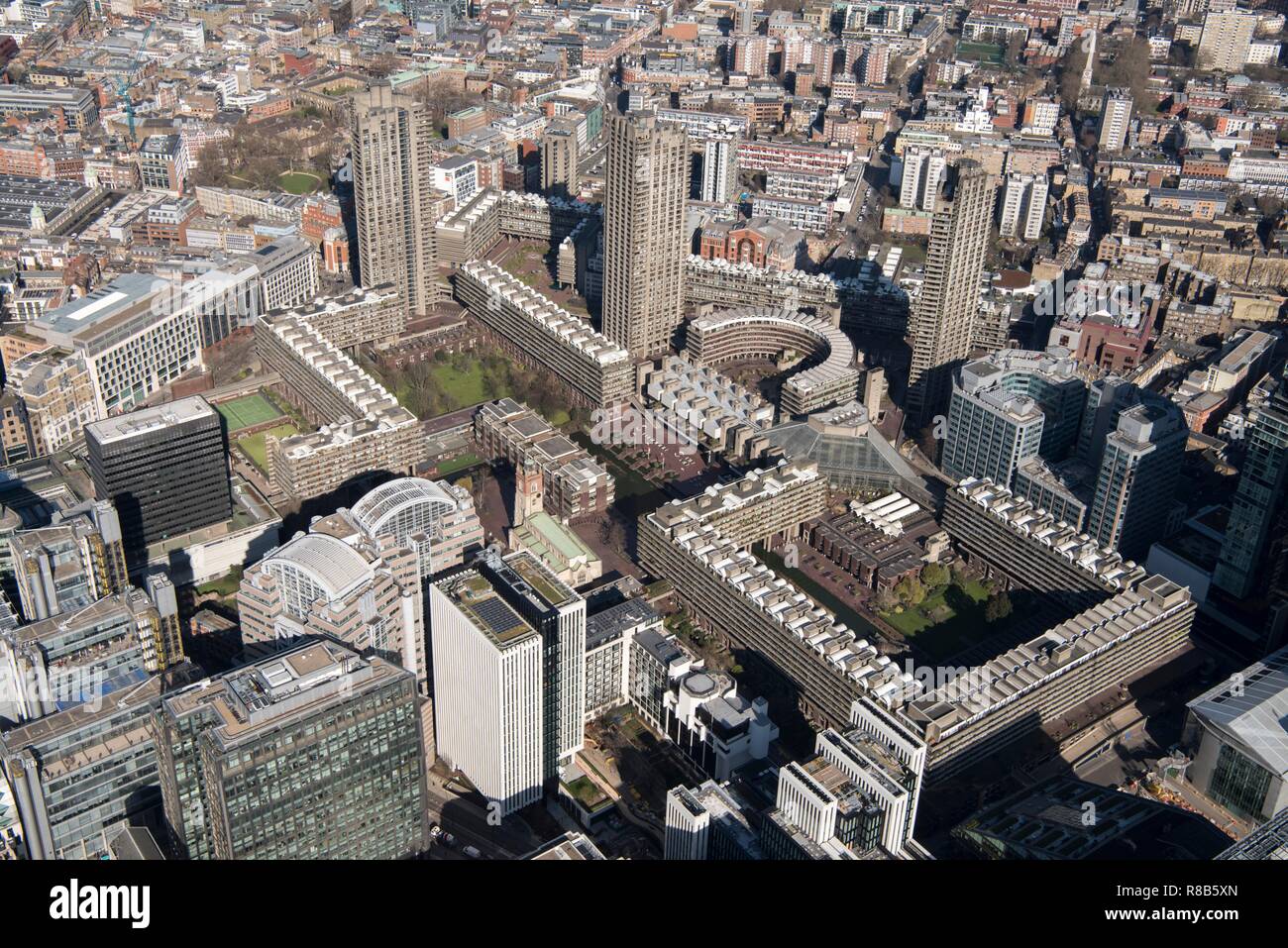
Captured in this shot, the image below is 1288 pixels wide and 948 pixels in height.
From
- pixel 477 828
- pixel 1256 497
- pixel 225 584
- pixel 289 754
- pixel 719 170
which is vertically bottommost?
pixel 477 828

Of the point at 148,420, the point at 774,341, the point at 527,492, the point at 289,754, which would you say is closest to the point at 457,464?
the point at 527,492

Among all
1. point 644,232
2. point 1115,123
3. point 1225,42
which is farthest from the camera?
point 1225,42

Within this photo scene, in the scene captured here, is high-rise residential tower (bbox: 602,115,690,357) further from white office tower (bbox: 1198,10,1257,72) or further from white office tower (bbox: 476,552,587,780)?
white office tower (bbox: 1198,10,1257,72)

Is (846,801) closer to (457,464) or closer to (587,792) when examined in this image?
(587,792)

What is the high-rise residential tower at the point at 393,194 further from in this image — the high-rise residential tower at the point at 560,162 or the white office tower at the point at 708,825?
the white office tower at the point at 708,825

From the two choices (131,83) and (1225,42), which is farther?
(1225,42)
